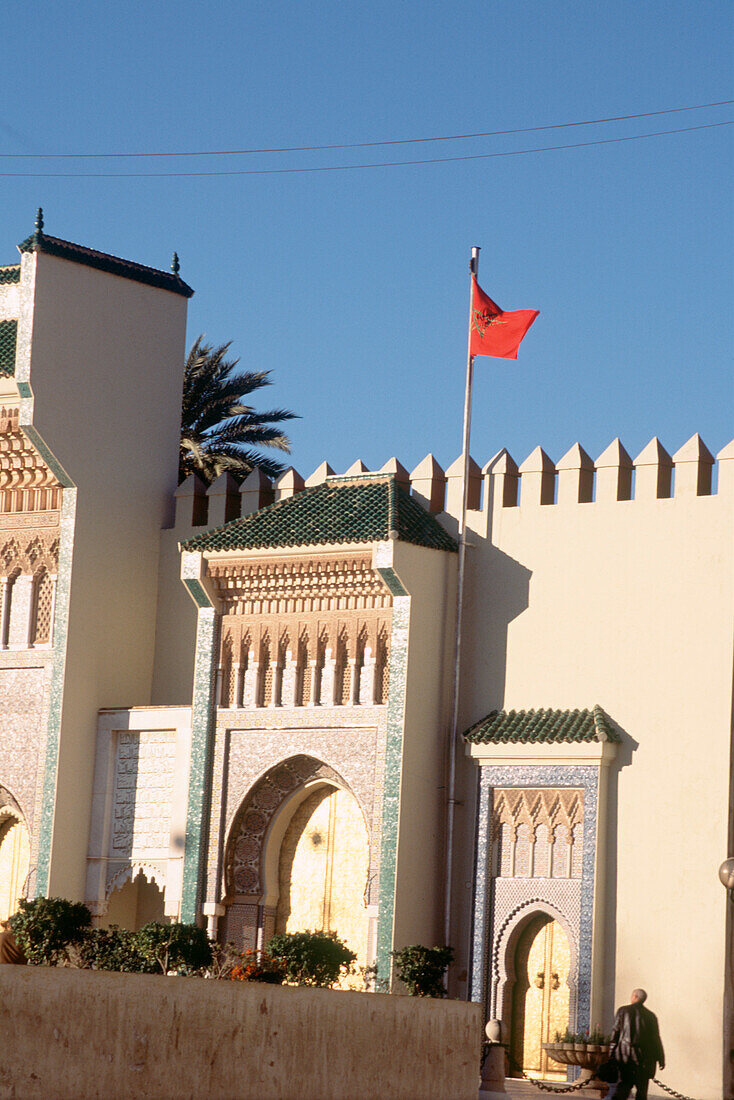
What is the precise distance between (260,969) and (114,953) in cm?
189

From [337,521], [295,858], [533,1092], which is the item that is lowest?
[533,1092]

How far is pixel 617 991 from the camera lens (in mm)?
17000

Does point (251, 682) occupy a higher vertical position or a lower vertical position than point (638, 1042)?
higher

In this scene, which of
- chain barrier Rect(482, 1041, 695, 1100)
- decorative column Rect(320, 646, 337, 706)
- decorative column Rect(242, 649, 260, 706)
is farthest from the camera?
decorative column Rect(242, 649, 260, 706)

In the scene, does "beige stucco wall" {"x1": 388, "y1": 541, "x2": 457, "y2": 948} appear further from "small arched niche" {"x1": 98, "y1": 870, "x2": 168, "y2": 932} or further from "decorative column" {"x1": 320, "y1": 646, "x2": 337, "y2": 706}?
"small arched niche" {"x1": 98, "y1": 870, "x2": 168, "y2": 932}

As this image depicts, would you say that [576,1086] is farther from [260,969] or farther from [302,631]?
[302,631]

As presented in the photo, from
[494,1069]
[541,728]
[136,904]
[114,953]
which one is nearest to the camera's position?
[494,1069]

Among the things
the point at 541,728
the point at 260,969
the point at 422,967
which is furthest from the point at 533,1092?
the point at 541,728

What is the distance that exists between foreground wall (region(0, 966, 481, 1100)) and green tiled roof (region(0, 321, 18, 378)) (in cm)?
1137

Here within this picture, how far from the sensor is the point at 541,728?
18.0 meters

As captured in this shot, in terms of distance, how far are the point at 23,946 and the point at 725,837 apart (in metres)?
7.44

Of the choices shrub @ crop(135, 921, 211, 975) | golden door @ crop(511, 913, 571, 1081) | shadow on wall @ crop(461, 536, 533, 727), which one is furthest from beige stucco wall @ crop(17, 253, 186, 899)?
golden door @ crop(511, 913, 571, 1081)

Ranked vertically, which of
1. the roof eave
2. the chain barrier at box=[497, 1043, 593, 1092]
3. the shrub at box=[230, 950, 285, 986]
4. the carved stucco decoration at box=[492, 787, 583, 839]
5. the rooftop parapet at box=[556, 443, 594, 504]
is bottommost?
the chain barrier at box=[497, 1043, 593, 1092]

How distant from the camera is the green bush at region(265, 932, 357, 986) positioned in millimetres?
17406
